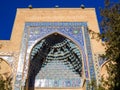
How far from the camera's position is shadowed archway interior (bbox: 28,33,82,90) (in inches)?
258

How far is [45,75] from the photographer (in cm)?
680

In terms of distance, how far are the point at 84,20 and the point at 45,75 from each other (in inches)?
95.1

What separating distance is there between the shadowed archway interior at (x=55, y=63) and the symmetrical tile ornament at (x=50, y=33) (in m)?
0.07

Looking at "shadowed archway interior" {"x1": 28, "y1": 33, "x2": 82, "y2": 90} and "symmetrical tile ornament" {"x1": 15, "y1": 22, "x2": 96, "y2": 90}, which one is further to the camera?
"shadowed archway interior" {"x1": 28, "y1": 33, "x2": 82, "y2": 90}

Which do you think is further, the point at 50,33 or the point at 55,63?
the point at 55,63

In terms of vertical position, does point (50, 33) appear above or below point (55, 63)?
above

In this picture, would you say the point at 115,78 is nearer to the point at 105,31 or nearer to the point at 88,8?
the point at 105,31

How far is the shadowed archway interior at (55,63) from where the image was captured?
656 cm

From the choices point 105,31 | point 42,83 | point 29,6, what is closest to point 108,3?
point 105,31

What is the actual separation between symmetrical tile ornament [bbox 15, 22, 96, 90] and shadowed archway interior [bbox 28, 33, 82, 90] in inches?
2.9

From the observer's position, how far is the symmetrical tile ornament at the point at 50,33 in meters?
5.97

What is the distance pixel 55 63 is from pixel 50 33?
104cm

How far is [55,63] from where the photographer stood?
7121 millimetres

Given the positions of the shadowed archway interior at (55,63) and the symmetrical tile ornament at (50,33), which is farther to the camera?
the shadowed archway interior at (55,63)
